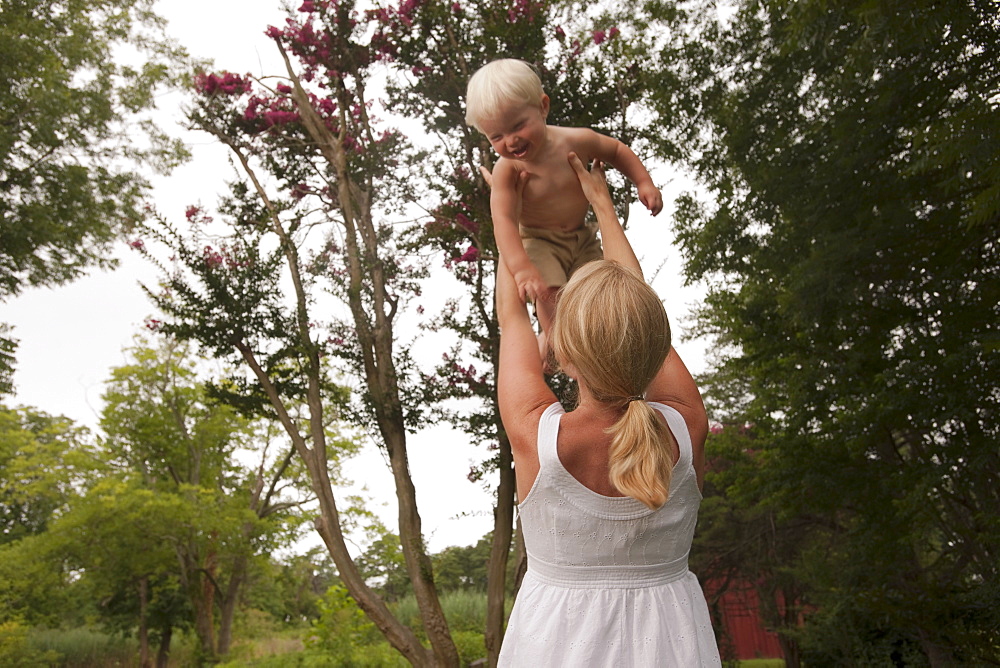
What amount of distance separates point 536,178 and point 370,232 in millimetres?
5914

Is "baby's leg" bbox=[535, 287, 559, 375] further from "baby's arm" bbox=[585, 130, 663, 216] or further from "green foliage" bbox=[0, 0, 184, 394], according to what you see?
"green foliage" bbox=[0, 0, 184, 394]

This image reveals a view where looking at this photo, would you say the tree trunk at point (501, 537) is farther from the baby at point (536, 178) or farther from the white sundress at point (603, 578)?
the white sundress at point (603, 578)

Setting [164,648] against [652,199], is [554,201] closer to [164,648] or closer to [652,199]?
[652,199]

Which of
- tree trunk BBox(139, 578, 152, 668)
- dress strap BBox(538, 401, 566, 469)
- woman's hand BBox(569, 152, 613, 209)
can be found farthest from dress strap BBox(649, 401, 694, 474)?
tree trunk BBox(139, 578, 152, 668)

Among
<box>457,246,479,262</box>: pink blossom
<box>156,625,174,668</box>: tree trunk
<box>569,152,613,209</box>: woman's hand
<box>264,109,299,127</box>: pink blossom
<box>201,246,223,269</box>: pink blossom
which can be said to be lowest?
<box>156,625,174,668</box>: tree trunk

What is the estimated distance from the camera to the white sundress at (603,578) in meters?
1.44

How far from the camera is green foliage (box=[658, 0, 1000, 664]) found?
19.0 feet

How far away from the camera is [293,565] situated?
17.1 m

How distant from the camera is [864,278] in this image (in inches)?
292

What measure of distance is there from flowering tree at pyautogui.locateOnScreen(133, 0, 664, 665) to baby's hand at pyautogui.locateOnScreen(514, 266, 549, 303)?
15.2ft

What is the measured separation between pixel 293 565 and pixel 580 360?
56.0 ft

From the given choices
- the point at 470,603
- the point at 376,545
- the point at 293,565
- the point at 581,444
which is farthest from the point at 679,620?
the point at 293,565

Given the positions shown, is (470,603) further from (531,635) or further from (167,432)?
(531,635)

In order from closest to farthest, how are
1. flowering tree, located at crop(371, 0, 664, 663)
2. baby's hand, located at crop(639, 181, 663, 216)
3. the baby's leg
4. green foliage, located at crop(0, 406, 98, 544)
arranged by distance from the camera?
the baby's leg < baby's hand, located at crop(639, 181, 663, 216) < flowering tree, located at crop(371, 0, 664, 663) < green foliage, located at crop(0, 406, 98, 544)
